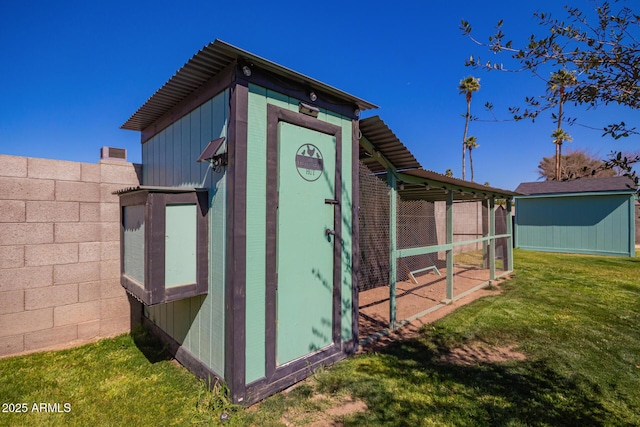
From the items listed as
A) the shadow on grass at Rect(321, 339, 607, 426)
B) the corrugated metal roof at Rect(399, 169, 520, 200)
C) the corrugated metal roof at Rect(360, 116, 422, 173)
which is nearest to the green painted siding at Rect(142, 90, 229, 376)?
the shadow on grass at Rect(321, 339, 607, 426)

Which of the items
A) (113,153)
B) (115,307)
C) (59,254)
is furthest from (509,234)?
(59,254)

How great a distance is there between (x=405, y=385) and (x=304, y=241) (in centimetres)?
167

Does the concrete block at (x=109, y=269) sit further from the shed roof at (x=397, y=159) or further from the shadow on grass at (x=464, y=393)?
the shed roof at (x=397, y=159)

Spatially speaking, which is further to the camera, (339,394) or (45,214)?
(45,214)

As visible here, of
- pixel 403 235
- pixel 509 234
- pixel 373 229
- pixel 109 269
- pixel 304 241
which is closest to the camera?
pixel 304 241

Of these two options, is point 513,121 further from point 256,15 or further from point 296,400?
point 256,15

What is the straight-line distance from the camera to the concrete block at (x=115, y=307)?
3.80m

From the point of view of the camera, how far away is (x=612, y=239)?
1173 centimetres

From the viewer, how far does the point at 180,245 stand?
2.60 metres

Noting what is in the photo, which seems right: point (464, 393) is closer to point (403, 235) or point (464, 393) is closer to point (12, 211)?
point (403, 235)

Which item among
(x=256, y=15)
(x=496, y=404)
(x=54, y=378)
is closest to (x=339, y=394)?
(x=496, y=404)

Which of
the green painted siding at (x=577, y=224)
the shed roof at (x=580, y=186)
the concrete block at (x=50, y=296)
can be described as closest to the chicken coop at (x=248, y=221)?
the concrete block at (x=50, y=296)

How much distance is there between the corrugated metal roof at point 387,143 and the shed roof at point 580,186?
39.1ft

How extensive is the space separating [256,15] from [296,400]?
5.19 m
